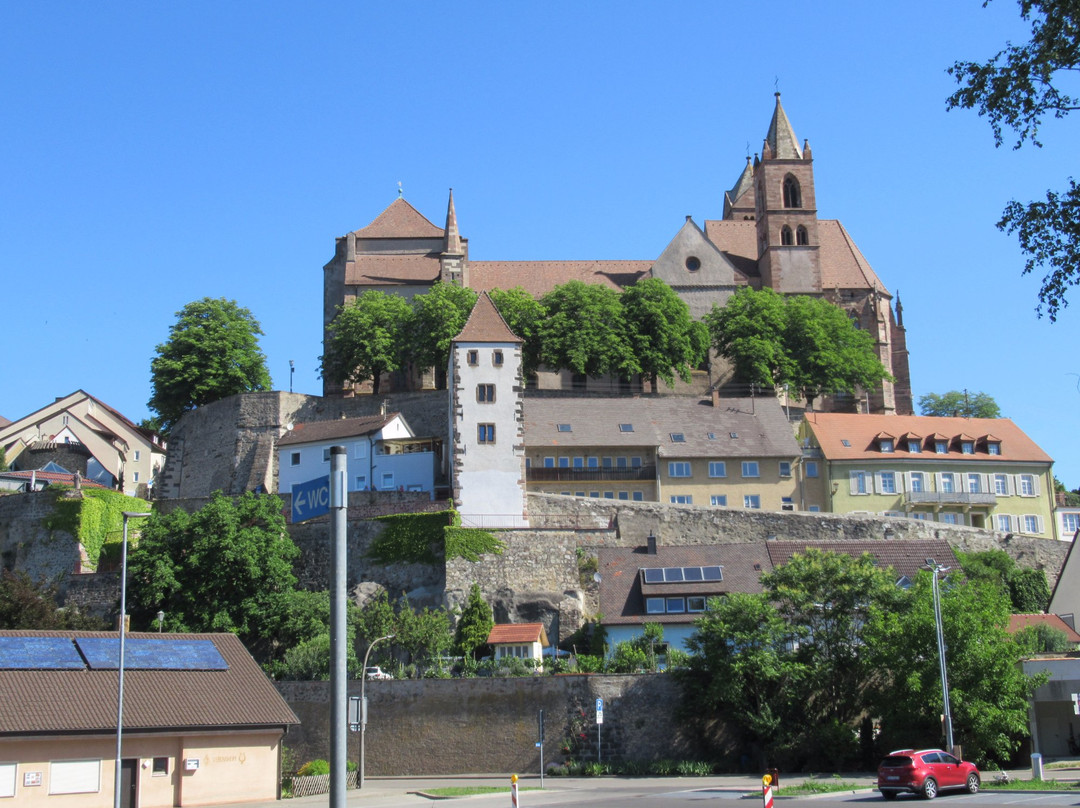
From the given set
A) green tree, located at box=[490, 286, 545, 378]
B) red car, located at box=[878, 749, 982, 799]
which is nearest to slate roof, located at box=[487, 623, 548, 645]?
red car, located at box=[878, 749, 982, 799]

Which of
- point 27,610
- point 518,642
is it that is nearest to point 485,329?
point 518,642

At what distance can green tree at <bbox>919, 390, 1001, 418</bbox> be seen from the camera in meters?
121

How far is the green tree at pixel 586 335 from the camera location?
79.6 m

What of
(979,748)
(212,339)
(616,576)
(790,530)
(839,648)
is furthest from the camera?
(212,339)

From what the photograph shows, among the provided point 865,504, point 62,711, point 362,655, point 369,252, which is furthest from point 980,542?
point 369,252

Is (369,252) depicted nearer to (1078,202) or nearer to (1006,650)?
(1006,650)

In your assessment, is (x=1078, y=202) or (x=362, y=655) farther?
(x=362, y=655)

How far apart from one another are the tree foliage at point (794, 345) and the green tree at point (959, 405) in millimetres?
36792

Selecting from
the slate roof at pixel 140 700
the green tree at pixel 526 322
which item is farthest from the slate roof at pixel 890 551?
the green tree at pixel 526 322

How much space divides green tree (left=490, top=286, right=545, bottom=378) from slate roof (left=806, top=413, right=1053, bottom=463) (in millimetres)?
18687

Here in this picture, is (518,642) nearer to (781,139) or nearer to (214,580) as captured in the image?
(214,580)

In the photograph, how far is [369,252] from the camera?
97.0 metres

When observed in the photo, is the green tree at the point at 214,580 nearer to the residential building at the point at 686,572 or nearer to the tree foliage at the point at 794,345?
the residential building at the point at 686,572

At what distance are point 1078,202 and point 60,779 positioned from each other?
28.2 metres
